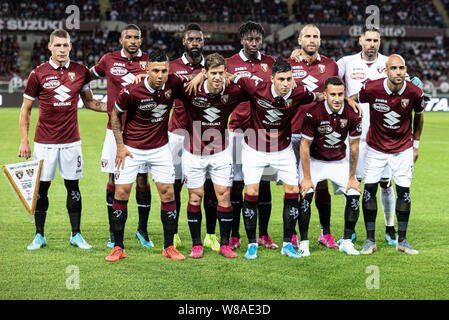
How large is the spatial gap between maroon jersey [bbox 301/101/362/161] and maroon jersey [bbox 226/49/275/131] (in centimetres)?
71

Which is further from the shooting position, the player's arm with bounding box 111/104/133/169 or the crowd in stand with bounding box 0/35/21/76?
the crowd in stand with bounding box 0/35/21/76

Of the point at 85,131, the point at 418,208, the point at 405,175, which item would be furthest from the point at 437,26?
the point at 405,175

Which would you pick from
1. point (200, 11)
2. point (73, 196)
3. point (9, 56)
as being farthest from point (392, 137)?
point (200, 11)

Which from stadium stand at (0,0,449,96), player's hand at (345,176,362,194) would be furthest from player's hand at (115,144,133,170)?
A: stadium stand at (0,0,449,96)

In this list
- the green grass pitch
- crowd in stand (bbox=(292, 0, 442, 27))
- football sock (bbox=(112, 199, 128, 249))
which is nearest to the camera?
the green grass pitch

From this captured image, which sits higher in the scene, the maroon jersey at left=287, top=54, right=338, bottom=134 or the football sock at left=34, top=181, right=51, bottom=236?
the maroon jersey at left=287, top=54, right=338, bottom=134

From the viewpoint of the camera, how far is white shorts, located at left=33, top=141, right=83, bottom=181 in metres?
6.68

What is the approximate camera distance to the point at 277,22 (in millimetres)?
40031

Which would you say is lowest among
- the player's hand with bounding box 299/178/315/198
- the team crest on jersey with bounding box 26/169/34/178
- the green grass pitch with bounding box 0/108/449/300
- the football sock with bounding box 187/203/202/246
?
the green grass pitch with bounding box 0/108/449/300

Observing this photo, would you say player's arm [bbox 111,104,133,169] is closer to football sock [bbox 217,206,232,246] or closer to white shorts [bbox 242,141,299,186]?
football sock [bbox 217,206,232,246]

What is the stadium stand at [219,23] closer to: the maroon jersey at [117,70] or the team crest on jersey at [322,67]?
the maroon jersey at [117,70]

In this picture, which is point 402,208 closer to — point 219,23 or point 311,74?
point 311,74

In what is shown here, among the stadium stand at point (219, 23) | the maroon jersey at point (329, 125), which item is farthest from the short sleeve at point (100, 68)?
the stadium stand at point (219, 23)

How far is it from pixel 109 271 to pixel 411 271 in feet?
9.65
